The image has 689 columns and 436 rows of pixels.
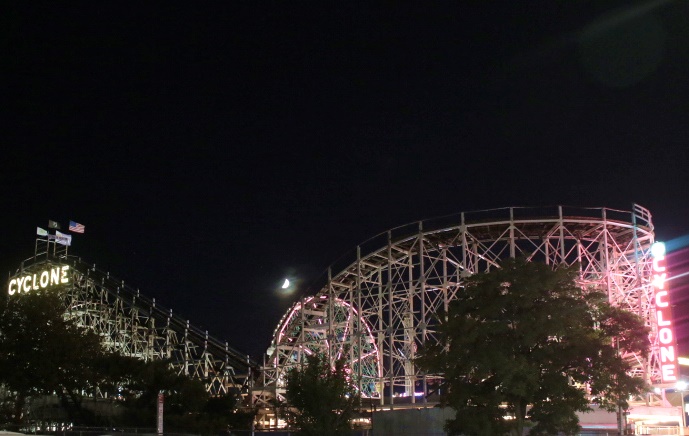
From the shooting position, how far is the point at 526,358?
95.8 feet

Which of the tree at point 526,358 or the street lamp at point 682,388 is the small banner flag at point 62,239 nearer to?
the tree at point 526,358

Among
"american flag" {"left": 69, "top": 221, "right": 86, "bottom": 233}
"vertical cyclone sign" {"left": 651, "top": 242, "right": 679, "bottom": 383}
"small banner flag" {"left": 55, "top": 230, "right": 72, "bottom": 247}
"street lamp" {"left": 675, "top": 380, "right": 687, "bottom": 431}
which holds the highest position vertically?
"american flag" {"left": 69, "top": 221, "right": 86, "bottom": 233}

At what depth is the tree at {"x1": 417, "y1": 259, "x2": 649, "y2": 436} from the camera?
1125 inches

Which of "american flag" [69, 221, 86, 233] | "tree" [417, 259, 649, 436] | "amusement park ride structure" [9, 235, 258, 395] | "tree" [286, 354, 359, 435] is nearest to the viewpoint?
"tree" [417, 259, 649, 436]

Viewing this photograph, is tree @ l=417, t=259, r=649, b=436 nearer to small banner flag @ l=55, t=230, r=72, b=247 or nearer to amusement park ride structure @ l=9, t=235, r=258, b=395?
amusement park ride structure @ l=9, t=235, r=258, b=395

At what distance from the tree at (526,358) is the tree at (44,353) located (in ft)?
80.6

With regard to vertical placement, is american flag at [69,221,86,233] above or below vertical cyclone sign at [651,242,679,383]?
above

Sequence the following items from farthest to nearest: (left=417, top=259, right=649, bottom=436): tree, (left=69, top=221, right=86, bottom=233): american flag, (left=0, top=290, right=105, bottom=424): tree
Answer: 1. (left=69, top=221, right=86, bottom=233): american flag
2. (left=0, top=290, right=105, bottom=424): tree
3. (left=417, top=259, right=649, bottom=436): tree

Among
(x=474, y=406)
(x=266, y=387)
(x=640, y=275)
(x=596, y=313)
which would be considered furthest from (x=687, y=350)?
(x=474, y=406)

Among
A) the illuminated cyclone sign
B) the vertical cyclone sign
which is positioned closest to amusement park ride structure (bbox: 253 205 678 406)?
the vertical cyclone sign

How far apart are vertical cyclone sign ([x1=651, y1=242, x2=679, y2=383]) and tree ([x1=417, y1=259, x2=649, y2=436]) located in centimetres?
1020

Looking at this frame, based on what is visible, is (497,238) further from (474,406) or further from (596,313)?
(474,406)

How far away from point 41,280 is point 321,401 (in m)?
42.0

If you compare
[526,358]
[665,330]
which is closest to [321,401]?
[526,358]
